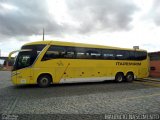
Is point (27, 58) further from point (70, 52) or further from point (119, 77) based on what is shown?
point (119, 77)

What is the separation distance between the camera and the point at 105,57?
18250 millimetres

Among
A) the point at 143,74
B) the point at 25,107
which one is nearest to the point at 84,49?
the point at 143,74

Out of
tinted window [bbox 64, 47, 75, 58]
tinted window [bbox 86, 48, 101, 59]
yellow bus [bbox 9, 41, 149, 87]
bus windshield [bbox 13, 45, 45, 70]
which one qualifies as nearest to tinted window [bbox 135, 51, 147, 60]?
yellow bus [bbox 9, 41, 149, 87]

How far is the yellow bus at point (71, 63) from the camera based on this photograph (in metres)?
14.9

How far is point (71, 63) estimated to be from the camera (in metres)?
16.4

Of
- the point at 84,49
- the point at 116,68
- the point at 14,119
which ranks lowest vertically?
the point at 14,119

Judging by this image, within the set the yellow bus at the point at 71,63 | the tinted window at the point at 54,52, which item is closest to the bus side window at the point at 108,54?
the yellow bus at the point at 71,63

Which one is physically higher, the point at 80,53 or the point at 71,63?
the point at 80,53

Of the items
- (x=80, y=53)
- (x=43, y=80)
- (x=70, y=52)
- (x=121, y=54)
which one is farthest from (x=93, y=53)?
(x=43, y=80)

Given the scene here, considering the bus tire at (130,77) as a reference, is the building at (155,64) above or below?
above

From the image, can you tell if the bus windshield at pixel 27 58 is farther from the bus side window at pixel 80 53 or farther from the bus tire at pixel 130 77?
the bus tire at pixel 130 77

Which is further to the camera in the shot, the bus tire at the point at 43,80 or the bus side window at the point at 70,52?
the bus side window at the point at 70,52

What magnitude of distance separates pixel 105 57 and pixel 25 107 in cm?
1072

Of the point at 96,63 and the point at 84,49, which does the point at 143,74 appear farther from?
the point at 84,49
